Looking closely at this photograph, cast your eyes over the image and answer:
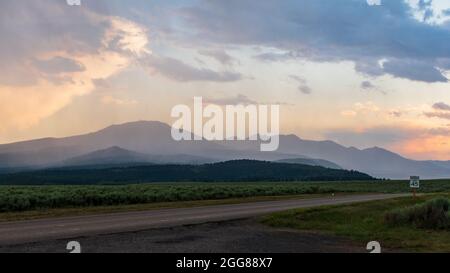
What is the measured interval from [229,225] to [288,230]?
7.93ft

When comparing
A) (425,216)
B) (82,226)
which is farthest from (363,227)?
(82,226)

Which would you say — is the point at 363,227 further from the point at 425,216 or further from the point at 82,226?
the point at 82,226

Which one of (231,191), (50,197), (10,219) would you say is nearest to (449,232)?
(10,219)

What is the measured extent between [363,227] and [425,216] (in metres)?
2.32

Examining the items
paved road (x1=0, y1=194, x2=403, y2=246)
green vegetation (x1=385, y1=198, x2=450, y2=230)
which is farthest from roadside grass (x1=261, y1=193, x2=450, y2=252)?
paved road (x1=0, y1=194, x2=403, y2=246)

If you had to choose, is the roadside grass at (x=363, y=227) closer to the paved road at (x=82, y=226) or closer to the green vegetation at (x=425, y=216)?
the green vegetation at (x=425, y=216)

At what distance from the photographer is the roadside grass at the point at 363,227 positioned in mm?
16453

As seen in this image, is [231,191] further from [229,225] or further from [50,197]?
[229,225]

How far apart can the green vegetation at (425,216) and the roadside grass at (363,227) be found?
0.37m

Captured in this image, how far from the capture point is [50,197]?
1331 inches

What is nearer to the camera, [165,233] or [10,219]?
[165,233]
